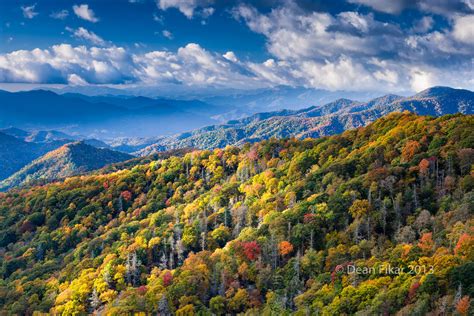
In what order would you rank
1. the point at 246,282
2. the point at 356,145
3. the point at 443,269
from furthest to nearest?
1. the point at 356,145
2. the point at 246,282
3. the point at 443,269

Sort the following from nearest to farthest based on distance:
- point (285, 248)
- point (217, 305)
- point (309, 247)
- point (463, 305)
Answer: point (463, 305) < point (217, 305) < point (309, 247) < point (285, 248)

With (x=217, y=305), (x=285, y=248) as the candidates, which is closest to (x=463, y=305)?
(x=285, y=248)

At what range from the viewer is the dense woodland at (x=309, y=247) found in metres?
84.4

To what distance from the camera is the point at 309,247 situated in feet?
382

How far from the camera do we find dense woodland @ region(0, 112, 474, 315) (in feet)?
277

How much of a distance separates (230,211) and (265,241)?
4311cm

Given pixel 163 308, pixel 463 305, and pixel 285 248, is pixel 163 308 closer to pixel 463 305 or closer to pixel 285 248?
pixel 285 248

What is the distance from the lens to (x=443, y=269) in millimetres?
78375

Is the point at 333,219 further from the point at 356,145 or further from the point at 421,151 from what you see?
the point at 356,145

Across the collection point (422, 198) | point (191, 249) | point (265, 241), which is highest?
point (422, 198)

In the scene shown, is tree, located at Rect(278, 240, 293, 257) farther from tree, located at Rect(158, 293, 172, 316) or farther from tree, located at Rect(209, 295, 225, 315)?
tree, located at Rect(158, 293, 172, 316)

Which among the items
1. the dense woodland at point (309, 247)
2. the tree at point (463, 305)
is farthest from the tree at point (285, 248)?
the tree at point (463, 305)

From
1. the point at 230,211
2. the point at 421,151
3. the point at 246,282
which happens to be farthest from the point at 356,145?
the point at 246,282

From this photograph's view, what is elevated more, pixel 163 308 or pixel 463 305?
pixel 463 305
